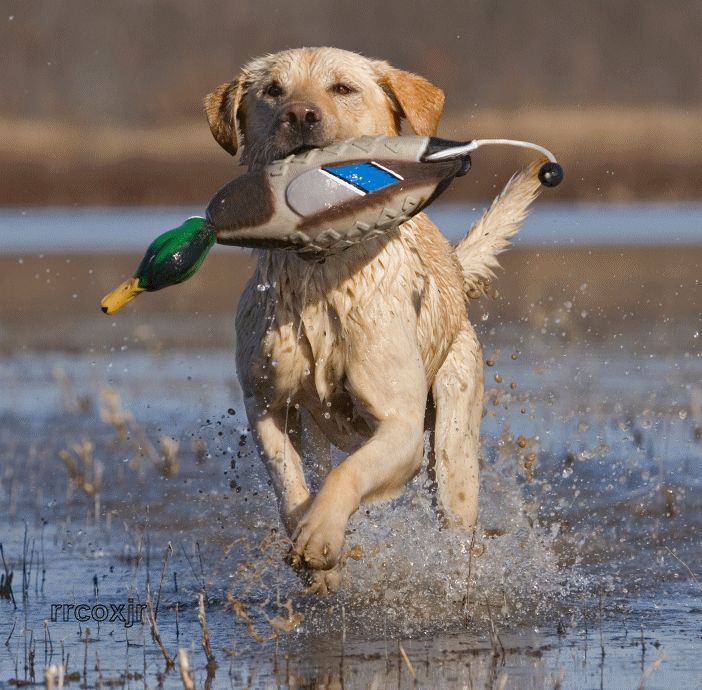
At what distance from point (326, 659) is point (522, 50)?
50.9m

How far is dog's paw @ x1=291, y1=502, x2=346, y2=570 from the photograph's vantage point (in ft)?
16.0

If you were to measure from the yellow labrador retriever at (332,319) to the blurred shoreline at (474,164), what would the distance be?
1663 cm

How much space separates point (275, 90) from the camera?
5551 mm

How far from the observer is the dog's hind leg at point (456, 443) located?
6.13m

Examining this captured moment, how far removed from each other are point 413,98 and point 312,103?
0.51 meters

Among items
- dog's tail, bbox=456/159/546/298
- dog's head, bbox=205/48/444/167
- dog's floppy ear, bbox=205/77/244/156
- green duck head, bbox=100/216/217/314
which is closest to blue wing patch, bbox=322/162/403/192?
dog's head, bbox=205/48/444/167

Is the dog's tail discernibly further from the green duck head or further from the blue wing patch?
the green duck head

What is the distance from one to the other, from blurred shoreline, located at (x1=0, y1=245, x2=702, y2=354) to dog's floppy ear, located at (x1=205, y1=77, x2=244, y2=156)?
16.3 ft

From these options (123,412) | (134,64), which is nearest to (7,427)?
(123,412)

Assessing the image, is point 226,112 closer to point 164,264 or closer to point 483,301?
point 164,264

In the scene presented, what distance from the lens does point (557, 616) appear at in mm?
5551

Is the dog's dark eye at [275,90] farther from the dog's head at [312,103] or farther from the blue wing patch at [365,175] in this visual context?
the blue wing patch at [365,175]

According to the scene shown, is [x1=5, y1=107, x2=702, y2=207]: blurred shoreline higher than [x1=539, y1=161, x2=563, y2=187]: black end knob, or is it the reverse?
[x1=539, y1=161, x2=563, y2=187]: black end knob

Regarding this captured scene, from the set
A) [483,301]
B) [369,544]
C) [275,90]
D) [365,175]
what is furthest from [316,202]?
[483,301]
